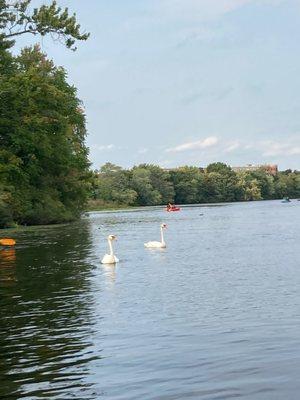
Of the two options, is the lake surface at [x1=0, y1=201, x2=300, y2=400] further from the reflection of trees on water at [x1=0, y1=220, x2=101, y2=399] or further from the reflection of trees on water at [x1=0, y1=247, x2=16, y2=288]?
the reflection of trees on water at [x1=0, y1=247, x2=16, y2=288]

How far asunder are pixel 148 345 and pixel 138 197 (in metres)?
164

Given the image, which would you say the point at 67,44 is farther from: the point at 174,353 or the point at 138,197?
the point at 138,197

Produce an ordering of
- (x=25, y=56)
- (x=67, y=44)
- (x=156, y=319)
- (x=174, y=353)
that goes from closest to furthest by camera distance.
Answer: (x=174, y=353), (x=156, y=319), (x=67, y=44), (x=25, y=56)

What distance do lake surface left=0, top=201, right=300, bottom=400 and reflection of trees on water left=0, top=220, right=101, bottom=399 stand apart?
0.03 metres

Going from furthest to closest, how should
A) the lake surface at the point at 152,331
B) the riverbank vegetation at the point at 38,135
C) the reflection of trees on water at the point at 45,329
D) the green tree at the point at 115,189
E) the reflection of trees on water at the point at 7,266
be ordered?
the green tree at the point at 115,189
the riverbank vegetation at the point at 38,135
the reflection of trees on water at the point at 7,266
the reflection of trees on water at the point at 45,329
the lake surface at the point at 152,331

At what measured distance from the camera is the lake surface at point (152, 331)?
10555 millimetres

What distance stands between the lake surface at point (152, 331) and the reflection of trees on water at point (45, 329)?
0.03 meters

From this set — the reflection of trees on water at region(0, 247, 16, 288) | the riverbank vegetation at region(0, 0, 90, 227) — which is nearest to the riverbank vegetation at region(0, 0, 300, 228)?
the riverbank vegetation at region(0, 0, 90, 227)

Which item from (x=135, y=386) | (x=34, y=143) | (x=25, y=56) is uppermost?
(x=25, y=56)

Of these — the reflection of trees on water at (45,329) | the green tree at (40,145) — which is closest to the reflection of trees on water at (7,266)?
the reflection of trees on water at (45,329)

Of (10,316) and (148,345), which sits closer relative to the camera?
(148,345)

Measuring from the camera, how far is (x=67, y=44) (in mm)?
48688

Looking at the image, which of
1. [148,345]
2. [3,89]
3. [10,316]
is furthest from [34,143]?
[148,345]

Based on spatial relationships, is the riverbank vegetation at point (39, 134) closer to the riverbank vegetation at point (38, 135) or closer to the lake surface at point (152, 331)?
the riverbank vegetation at point (38, 135)
